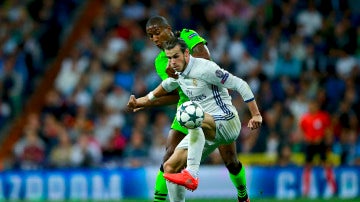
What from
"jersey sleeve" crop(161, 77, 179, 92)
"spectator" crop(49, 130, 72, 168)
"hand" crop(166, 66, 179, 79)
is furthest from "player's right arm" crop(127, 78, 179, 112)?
"spectator" crop(49, 130, 72, 168)

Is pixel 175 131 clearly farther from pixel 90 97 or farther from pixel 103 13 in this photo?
pixel 103 13

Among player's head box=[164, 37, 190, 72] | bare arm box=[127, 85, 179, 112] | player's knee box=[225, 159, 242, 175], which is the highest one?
player's head box=[164, 37, 190, 72]

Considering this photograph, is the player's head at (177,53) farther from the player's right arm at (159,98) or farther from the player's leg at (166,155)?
the player's leg at (166,155)

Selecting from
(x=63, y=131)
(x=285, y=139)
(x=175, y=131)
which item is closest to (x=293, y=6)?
(x=285, y=139)

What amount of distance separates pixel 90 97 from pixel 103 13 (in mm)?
2504

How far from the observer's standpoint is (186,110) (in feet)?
33.1

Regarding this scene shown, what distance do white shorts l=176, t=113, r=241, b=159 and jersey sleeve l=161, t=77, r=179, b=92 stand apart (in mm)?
616

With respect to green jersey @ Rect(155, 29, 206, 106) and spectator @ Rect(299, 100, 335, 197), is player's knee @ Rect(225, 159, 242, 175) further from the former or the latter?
spectator @ Rect(299, 100, 335, 197)

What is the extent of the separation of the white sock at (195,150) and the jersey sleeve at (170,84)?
759 mm

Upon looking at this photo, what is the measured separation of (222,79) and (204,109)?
1.42 feet

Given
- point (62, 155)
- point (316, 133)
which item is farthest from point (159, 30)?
point (62, 155)

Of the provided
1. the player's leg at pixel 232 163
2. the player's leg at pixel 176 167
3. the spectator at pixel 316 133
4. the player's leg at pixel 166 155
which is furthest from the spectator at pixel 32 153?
the player's leg at pixel 176 167

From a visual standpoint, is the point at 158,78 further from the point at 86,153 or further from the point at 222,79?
the point at 222,79

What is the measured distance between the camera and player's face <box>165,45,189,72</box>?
1023 cm
